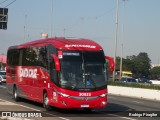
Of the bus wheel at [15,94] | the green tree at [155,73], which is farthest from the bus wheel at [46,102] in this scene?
the green tree at [155,73]

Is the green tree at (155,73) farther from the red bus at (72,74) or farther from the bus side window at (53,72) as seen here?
the bus side window at (53,72)

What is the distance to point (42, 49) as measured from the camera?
67.8 ft

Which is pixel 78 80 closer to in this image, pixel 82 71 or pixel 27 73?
pixel 82 71

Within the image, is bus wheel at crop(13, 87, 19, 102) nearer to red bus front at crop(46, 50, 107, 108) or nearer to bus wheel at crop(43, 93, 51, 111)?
bus wheel at crop(43, 93, 51, 111)

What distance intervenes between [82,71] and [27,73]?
5.97m

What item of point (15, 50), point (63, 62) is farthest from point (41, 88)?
point (15, 50)

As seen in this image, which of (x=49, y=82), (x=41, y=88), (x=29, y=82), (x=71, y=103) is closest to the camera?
(x=71, y=103)

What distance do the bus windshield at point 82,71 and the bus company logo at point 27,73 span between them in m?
3.86

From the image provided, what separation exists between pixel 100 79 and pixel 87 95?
0.94 meters

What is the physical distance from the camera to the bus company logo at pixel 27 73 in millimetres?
21895

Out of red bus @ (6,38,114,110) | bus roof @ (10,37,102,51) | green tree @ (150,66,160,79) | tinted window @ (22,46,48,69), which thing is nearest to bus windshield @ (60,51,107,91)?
red bus @ (6,38,114,110)

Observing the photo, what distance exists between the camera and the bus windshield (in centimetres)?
1797

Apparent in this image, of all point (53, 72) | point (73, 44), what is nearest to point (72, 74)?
point (53, 72)

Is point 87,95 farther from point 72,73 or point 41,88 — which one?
point 41,88
